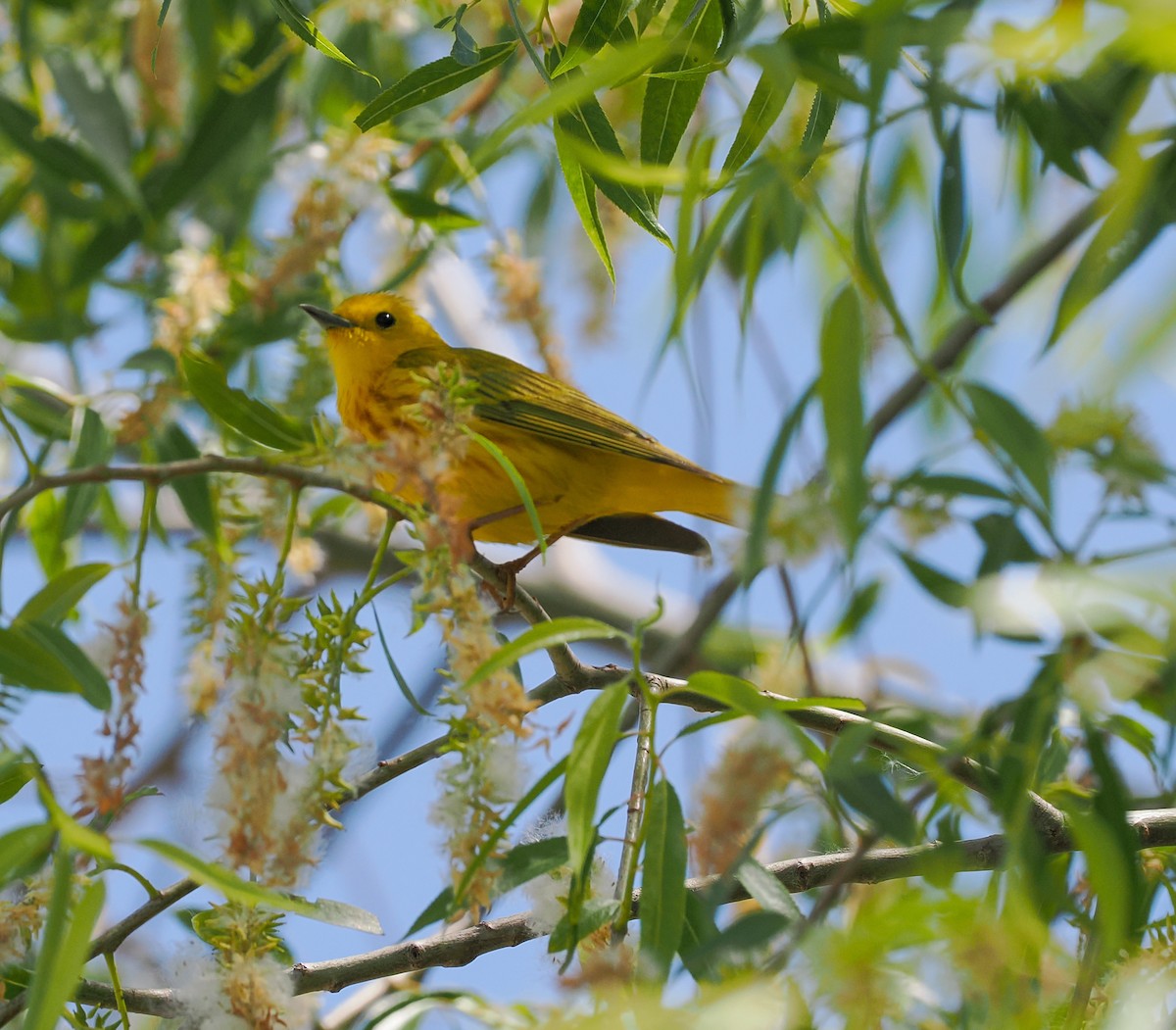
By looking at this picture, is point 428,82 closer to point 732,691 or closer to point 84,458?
point 732,691

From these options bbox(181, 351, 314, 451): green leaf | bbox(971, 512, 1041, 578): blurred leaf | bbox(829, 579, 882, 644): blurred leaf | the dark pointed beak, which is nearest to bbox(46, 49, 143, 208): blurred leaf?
the dark pointed beak

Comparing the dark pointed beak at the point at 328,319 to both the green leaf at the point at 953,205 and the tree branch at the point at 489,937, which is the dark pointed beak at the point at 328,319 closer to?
the tree branch at the point at 489,937

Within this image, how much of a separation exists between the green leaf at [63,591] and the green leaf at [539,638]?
0.68 m

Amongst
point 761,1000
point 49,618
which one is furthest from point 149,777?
point 761,1000

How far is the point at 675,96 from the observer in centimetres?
178

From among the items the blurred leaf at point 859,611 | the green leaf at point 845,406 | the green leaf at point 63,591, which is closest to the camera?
the green leaf at point 845,406

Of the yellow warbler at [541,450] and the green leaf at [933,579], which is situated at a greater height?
the yellow warbler at [541,450]

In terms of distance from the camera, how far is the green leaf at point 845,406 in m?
1.10

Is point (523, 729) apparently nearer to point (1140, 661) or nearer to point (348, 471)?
point (348, 471)

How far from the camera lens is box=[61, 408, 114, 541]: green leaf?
2539 mm

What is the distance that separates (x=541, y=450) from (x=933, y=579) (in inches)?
86.1

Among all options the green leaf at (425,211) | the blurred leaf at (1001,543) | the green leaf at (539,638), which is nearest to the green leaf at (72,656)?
the green leaf at (539,638)

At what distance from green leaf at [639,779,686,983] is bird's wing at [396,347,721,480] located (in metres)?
2.17

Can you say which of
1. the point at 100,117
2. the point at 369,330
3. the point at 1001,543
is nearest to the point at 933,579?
the point at 1001,543
